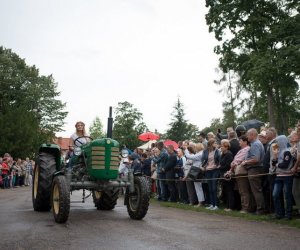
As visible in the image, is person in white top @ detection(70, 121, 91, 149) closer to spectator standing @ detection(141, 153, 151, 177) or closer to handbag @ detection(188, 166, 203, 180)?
handbag @ detection(188, 166, 203, 180)

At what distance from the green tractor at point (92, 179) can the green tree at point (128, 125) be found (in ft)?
223

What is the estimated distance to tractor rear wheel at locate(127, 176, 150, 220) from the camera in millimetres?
9062

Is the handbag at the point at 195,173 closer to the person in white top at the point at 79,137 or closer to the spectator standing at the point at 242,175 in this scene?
the spectator standing at the point at 242,175

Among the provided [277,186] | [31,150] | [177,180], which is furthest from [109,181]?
[31,150]

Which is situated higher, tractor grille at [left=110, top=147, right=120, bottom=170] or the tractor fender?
the tractor fender

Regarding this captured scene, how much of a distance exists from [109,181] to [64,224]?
1.36 m

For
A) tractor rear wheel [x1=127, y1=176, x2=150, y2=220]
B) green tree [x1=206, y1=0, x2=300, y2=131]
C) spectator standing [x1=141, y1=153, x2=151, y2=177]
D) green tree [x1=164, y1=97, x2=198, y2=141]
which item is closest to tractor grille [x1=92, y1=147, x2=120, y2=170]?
tractor rear wheel [x1=127, y1=176, x2=150, y2=220]

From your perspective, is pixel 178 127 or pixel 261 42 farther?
pixel 178 127

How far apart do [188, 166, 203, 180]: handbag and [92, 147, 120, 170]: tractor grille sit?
4.56 m

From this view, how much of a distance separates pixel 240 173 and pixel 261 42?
17895 millimetres

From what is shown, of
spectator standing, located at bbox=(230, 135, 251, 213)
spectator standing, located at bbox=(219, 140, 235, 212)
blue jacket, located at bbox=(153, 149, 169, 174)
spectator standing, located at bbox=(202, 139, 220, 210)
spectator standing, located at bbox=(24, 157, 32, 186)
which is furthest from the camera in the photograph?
spectator standing, located at bbox=(24, 157, 32, 186)

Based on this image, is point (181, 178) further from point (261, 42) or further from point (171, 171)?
point (261, 42)

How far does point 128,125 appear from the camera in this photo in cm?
8212

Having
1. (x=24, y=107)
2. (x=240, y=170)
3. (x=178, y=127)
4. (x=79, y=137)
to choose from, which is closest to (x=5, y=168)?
(x=79, y=137)
